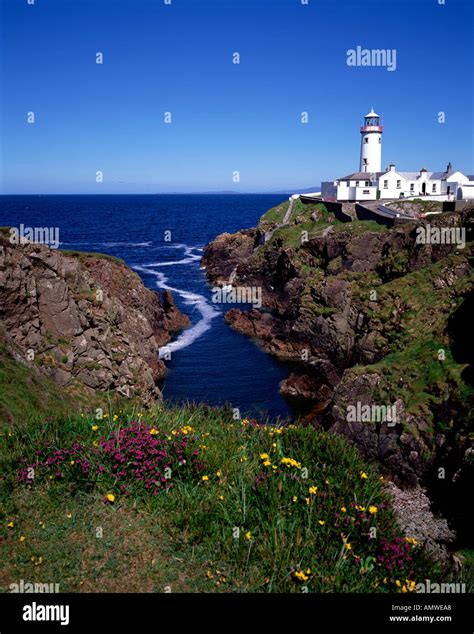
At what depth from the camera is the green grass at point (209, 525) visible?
26.7 feet

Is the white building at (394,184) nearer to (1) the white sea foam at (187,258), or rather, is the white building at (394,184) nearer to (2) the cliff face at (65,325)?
(1) the white sea foam at (187,258)

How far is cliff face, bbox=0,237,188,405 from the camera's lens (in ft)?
83.9

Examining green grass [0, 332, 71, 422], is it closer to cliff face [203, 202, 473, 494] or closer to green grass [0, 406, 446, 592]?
green grass [0, 406, 446, 592]

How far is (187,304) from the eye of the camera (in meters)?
72.1

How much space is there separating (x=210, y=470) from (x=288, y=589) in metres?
3.27

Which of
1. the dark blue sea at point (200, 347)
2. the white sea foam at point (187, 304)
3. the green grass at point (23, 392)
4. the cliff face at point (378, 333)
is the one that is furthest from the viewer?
the white sea foam at point (187, 304)

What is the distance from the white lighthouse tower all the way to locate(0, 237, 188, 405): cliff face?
8234 centimetres

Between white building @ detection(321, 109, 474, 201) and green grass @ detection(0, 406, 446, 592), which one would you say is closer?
green grass @ detection(0, 406, 446, 592)

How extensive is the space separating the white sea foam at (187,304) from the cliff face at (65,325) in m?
19.5

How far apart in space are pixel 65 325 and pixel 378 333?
24431mm

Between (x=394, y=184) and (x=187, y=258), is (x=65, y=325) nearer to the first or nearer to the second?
(x=394, y=184)
